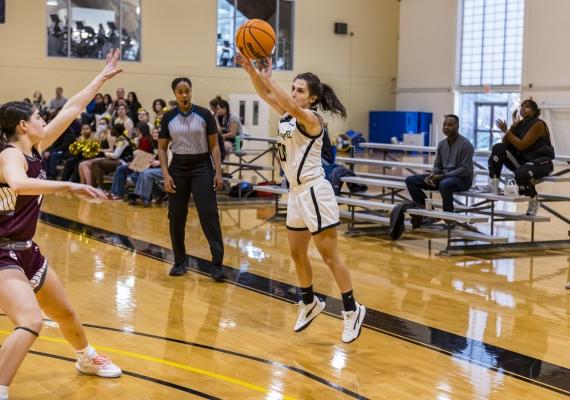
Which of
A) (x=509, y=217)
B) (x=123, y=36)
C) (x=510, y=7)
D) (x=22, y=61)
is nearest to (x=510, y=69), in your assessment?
(x=510, y=7)

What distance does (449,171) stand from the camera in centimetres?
908

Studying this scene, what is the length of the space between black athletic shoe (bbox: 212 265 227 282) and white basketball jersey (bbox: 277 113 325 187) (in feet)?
6.92

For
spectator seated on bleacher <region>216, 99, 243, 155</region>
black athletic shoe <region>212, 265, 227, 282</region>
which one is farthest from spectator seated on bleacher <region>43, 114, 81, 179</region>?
black athletic shoe <region>212, 265, 227, 282</region>

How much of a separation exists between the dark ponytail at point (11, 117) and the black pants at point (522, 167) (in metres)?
6.39

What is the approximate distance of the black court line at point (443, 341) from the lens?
4512mm

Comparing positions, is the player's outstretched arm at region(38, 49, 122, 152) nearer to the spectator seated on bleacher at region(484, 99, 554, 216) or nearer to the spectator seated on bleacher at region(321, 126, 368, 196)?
the spectator seated on bleacher at region(321, 126, 368, 196)

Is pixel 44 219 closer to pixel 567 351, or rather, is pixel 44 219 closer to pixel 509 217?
pixel 509 217

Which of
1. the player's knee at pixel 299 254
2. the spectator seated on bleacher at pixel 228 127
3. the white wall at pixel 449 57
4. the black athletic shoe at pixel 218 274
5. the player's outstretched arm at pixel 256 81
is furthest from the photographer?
the white wall at pixel 449 57

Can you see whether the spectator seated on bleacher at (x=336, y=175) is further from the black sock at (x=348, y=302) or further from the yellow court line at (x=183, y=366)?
the yellow court line at (x=183, y=366)

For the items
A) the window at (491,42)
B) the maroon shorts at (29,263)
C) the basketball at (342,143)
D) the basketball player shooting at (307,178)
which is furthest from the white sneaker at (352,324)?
the window at (491,42)

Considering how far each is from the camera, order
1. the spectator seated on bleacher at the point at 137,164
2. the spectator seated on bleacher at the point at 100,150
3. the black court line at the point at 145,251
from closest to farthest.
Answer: the black court line at the point at 145,251 < the spectator seated on bleacher at the point at 137,164 < the spectator seated on bleacher at the point at 100,150

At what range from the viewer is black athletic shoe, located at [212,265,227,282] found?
689cm

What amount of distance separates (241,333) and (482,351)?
1.47m

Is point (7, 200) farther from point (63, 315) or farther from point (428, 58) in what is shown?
point (428, 58)
